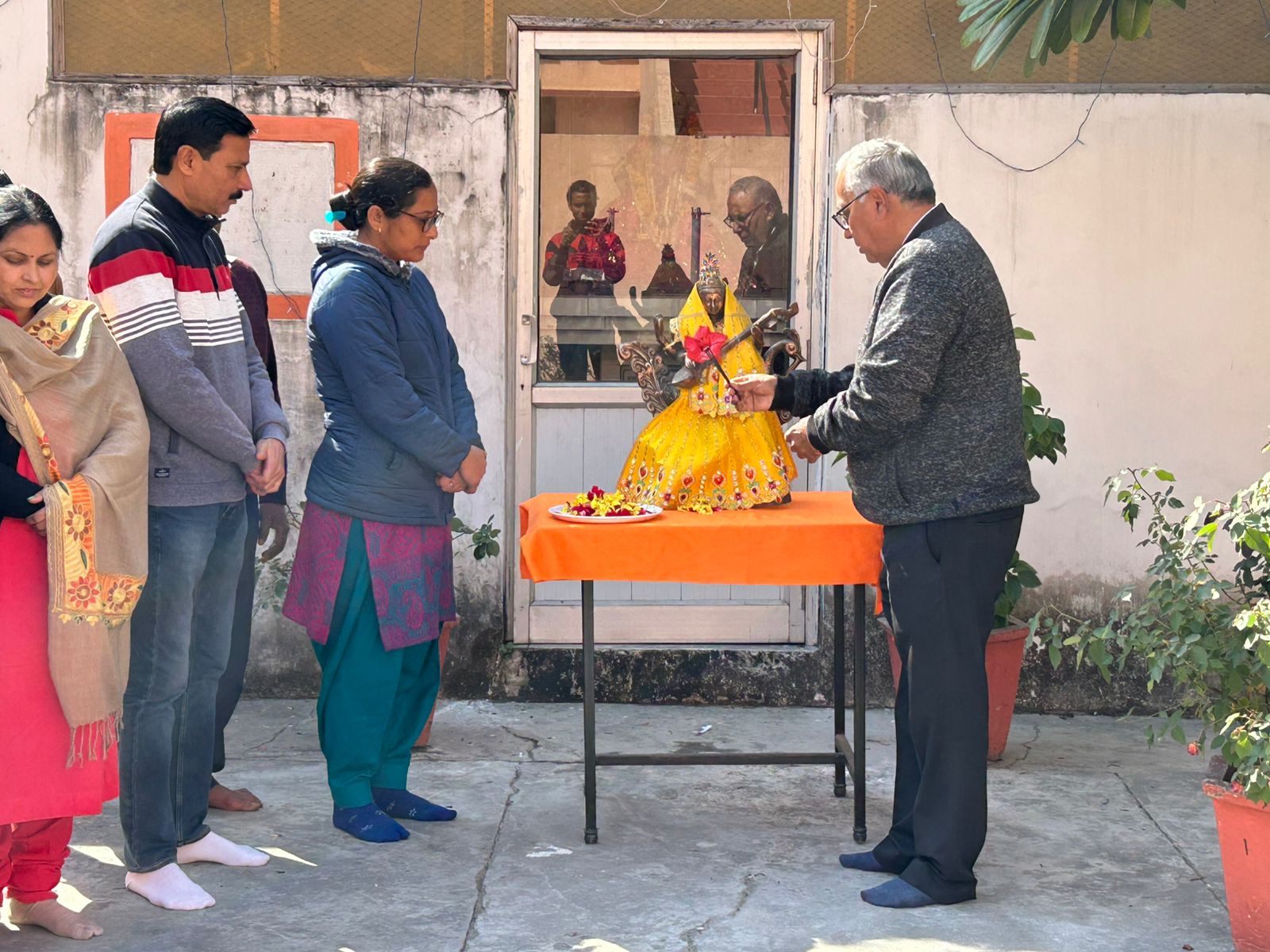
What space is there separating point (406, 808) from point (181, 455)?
139 cm

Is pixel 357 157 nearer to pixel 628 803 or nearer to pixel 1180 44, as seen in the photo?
pixel 628 803

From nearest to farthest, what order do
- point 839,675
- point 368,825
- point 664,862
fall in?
point 664,862
point 368,825
point 839,675

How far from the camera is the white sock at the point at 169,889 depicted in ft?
11.7

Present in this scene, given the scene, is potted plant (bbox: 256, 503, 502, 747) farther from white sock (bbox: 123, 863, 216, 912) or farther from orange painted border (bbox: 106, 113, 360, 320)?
white sock (bbox: 123, 863, 216, 912)

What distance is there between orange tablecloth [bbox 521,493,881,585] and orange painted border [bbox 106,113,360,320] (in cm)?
217

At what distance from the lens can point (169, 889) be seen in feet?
11.7

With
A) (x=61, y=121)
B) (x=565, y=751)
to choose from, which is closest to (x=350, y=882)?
(x=565, y=751)

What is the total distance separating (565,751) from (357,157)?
A: 2509mm

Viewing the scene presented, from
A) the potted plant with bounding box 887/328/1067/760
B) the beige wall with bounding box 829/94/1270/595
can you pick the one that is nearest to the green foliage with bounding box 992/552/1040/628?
the potted plant with bounding box 887/328/1067/760

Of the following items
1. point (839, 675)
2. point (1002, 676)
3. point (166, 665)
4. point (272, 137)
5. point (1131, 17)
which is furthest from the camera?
point (272, 137)

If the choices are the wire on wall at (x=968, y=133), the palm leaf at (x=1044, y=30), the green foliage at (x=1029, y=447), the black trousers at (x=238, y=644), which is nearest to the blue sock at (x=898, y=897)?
the green foliage at (x=1029, y=447)

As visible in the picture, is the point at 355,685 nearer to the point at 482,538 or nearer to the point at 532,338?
the point at 482,538

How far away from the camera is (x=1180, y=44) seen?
5453 millimetres

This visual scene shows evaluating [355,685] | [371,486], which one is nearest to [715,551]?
[371,486]
